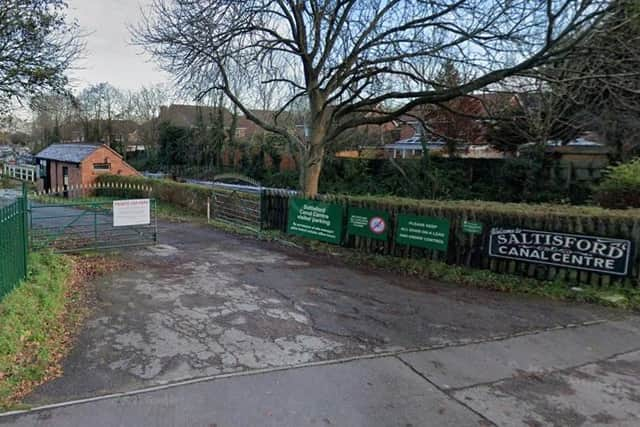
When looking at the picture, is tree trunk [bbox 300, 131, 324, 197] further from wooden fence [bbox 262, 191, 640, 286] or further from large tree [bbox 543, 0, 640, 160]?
large tree [bbox 543, 0, 640, 160]

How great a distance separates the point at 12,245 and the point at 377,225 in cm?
741

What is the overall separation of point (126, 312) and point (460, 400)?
4913mm

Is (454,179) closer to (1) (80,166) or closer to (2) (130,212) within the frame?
(2) (130,212)

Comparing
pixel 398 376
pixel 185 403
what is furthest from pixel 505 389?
pixel 185 403

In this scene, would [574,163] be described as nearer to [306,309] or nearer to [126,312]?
[306,309]

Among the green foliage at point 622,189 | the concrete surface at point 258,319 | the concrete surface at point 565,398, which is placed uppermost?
the green foliage at point 622,189

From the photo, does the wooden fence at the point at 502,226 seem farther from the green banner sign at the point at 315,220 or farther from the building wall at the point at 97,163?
the building wall at the point at 97,163

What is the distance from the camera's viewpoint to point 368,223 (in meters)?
11.2

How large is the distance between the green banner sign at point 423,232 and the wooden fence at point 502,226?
0.40 ft

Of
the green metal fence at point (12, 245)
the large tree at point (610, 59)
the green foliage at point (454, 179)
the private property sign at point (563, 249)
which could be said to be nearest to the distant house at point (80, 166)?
the green foliage at point (454, 179)

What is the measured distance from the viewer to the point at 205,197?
19078 mm

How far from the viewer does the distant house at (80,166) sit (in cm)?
3045

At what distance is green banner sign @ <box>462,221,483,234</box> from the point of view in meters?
9.29

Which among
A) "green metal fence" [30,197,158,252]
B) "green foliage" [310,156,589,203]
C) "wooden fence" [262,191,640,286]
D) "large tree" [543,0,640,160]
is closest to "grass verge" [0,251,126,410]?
"green metal fence" [30,197,158,252]
